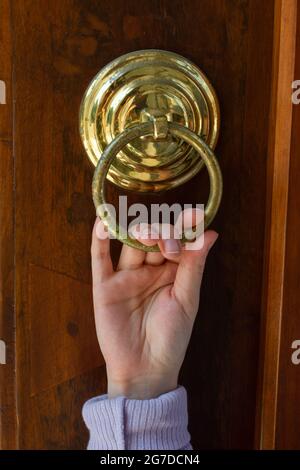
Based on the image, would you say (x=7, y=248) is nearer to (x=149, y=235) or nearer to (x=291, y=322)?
(x=149, y=235)

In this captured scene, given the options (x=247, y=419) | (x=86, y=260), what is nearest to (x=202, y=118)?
(x=86, y=260)

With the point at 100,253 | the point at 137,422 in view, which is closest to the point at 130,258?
the point at 100,253

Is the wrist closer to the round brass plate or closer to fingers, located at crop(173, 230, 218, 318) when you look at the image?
fingers, located at crop(173, 230, 218, 318)

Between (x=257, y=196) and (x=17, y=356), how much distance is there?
241 millimetres

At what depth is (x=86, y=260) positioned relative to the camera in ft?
1.44

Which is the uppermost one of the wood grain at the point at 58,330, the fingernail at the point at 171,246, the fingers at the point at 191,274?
the fingernail at the point at 171,246

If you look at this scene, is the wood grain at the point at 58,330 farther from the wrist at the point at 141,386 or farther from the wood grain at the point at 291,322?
the wood grain at the point at 291,322

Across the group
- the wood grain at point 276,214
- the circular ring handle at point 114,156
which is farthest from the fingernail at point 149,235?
the wood grain at point 276,214

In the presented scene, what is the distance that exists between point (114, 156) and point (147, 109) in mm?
53

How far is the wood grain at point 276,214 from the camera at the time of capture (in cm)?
40

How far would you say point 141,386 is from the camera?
17.5 inches

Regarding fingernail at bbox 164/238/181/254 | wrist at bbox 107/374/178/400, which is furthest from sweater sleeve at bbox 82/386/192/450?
fingernail at bbox 164/238/181/254
